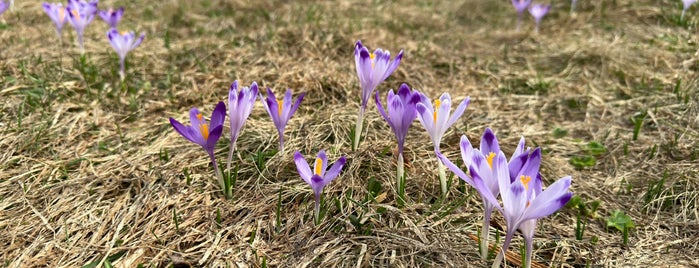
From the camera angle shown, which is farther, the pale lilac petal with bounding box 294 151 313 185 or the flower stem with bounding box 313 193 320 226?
the flower stem with bounding box 313 193 320 226

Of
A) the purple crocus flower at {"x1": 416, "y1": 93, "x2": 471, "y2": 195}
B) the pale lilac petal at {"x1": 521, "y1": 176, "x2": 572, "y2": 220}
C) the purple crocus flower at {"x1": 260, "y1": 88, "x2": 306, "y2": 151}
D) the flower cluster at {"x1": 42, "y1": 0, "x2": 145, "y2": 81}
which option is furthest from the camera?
the flower cluster at {"x1": 42, "y1": 0, "x2": 145, "y2": 81}

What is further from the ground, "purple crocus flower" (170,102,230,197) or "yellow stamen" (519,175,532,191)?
"purple crocus flower" (170,102,230,197)

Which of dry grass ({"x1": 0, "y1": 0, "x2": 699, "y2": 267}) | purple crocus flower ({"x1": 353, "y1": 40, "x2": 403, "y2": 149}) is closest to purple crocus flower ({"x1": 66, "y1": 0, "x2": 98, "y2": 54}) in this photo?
dry grass ({"x1": 0, "y1": 0, "x2": 699, "y2": 267})

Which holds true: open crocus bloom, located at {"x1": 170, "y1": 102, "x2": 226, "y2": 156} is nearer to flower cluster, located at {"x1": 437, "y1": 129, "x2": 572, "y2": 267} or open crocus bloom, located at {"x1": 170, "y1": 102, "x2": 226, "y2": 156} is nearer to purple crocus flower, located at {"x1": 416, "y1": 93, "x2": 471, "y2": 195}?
purple crocus flower, located at {"x1": 416, "y1": 93, "x2": 471, "y2": 195}

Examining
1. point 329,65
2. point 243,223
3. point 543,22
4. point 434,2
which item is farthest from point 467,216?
point 434,2

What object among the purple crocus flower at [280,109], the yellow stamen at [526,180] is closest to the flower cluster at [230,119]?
the purple crocus flower at [280,109]

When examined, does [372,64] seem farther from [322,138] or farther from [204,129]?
[204,129]
